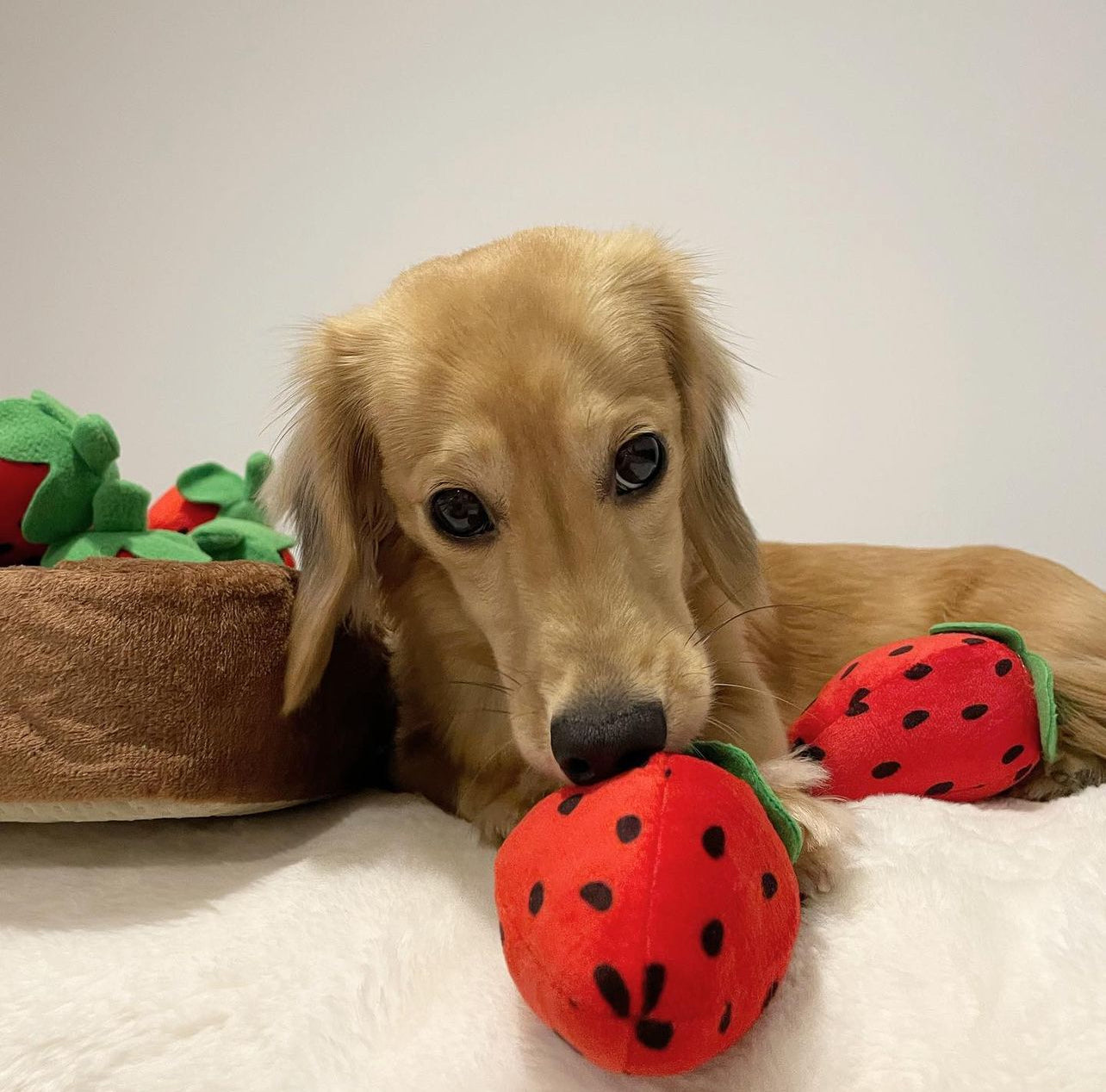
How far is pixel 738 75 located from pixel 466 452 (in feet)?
6.43

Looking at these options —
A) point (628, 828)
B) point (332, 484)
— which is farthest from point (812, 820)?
point (332, 484)

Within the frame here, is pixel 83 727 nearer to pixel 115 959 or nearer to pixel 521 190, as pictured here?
pixel 115 959

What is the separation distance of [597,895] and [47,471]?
42.8 inches

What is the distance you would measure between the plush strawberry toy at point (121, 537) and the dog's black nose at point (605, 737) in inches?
29.2

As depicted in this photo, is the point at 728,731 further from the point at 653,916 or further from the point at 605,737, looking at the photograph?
the point at 653,916

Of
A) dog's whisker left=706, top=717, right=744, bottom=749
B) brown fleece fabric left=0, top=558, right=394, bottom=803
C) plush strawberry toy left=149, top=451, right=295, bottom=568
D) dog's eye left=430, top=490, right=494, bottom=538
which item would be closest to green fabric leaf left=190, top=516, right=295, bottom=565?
plush strawberry toy left=149, top=451, right=295, bottom=568

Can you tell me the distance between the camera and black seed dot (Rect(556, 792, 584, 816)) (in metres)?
0.71

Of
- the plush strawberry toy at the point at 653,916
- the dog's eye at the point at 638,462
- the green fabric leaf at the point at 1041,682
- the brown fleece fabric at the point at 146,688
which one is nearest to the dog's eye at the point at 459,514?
the dog's eye at the point at 638,462

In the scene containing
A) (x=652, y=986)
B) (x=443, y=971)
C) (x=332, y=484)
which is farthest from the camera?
(x=332, y=484)

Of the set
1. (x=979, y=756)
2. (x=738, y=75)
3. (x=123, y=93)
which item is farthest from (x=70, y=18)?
(x=979, y=756)

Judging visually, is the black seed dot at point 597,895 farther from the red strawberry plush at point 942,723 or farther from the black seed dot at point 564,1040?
the red strawberry plush at point 942,723

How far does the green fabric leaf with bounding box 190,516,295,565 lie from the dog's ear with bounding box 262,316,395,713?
8.2 inches

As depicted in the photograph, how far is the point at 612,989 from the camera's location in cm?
56

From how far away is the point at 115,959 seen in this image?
784 millimetres
